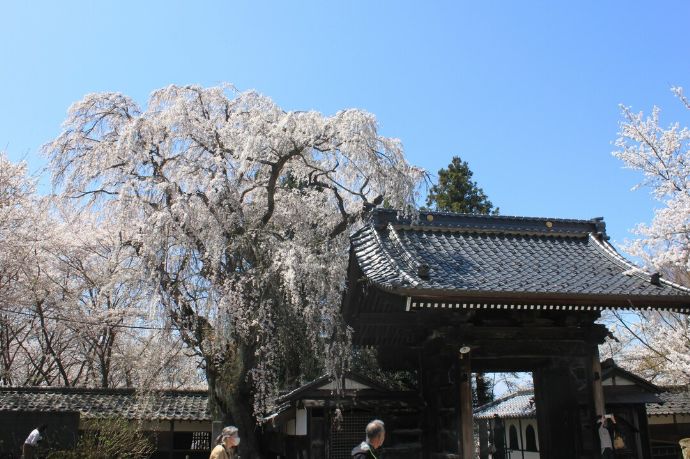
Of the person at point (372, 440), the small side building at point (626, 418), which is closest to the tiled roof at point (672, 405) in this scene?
the small side building at point (626, 418)

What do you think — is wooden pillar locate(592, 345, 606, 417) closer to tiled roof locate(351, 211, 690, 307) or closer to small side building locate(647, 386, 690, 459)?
tiled roof locate(351, 211, 690, 307)

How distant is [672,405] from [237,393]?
13209 millimetres

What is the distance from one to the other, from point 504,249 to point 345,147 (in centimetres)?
341

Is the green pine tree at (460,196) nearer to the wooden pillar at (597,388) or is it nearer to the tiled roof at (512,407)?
the tiled roof at (512,407)

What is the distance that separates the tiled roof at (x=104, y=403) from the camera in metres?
14.4

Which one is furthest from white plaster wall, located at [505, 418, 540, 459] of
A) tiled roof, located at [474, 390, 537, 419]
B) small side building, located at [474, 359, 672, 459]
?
tiled roof, located at [474, 390, 537, 419]

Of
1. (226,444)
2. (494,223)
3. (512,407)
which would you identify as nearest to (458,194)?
(512,407)

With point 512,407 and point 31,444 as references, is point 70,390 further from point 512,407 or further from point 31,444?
point 512,407

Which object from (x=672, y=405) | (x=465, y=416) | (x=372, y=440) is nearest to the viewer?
(x=372, y=440)

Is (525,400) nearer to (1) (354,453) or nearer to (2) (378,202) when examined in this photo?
(2) (378,202)

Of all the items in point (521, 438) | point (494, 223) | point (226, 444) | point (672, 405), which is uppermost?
point (494, 223)

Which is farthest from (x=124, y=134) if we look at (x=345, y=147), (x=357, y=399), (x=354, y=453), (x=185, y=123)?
(x=354, y=453)

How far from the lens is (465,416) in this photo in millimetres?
8648

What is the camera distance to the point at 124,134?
1062 centimetres
